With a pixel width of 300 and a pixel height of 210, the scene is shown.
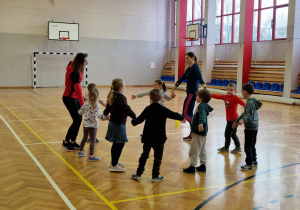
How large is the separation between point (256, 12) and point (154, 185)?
16.8 meters

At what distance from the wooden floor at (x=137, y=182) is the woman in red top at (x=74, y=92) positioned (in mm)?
355

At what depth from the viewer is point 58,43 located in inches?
871

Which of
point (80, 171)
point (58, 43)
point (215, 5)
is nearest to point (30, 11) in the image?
point (58, 43)

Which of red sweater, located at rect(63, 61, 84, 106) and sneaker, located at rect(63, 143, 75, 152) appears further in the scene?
sneaker, located at rect(63, 143, 75, 152)

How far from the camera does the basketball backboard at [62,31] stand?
69.7ft

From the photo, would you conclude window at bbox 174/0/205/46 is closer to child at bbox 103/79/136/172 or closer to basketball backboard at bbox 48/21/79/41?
basketball backboard at bbox 48/21/79/41

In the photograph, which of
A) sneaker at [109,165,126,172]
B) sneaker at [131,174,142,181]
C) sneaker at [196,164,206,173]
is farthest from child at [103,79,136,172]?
sneaker at [196,164,206,173]

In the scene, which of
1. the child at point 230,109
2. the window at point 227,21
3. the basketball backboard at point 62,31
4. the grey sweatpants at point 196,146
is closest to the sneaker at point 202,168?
the grey sweatpants at point 196,146

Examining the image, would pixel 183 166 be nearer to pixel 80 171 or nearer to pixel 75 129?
pixel 80 171

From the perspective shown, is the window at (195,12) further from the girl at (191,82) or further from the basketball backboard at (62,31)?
the girl at (191,82)

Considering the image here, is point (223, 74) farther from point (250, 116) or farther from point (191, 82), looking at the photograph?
point (250, 116)

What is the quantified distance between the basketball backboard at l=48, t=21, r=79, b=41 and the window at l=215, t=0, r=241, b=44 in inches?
377

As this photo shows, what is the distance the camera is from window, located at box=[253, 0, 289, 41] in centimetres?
1709

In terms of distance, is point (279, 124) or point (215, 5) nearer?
point (279, 124)
